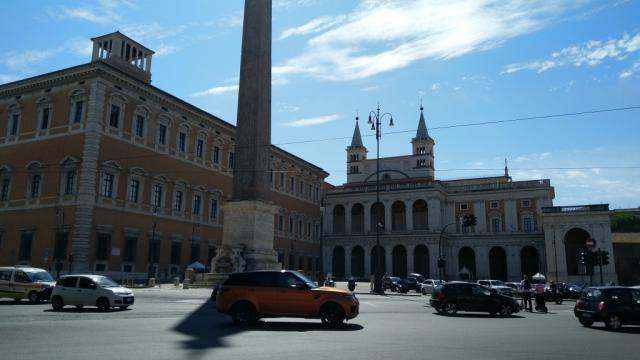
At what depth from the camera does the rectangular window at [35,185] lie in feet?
124

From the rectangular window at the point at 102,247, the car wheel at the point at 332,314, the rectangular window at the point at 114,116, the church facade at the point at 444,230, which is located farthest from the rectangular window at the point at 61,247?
the church facade at the point at 444,230

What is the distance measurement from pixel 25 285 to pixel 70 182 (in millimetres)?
18296

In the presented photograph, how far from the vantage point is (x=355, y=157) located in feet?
289

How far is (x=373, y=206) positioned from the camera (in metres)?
75.4

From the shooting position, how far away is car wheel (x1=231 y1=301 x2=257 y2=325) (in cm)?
1316

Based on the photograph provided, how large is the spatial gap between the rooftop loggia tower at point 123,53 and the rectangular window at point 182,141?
672 cm

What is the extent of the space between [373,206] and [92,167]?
4587 centimetres

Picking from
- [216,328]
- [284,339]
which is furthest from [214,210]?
[284,339]

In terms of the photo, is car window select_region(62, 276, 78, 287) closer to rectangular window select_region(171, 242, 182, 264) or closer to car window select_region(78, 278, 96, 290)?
car window select_region(78, 278, 96, 290)

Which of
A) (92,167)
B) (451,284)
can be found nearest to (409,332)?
(451,284)

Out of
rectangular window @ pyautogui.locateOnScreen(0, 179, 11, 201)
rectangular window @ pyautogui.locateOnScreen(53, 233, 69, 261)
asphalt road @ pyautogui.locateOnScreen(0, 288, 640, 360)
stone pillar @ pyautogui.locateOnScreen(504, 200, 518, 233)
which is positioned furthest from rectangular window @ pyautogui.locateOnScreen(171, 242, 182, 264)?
stone pillar @ pyautogui.locateOnScreen(504, 200, 518, 233)

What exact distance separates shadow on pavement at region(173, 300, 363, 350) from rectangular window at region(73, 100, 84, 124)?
2667cm

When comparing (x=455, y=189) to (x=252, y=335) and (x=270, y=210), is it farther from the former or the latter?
(x=252, y=335)

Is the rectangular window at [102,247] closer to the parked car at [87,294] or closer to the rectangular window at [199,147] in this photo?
the rectangular window at [199,147]
